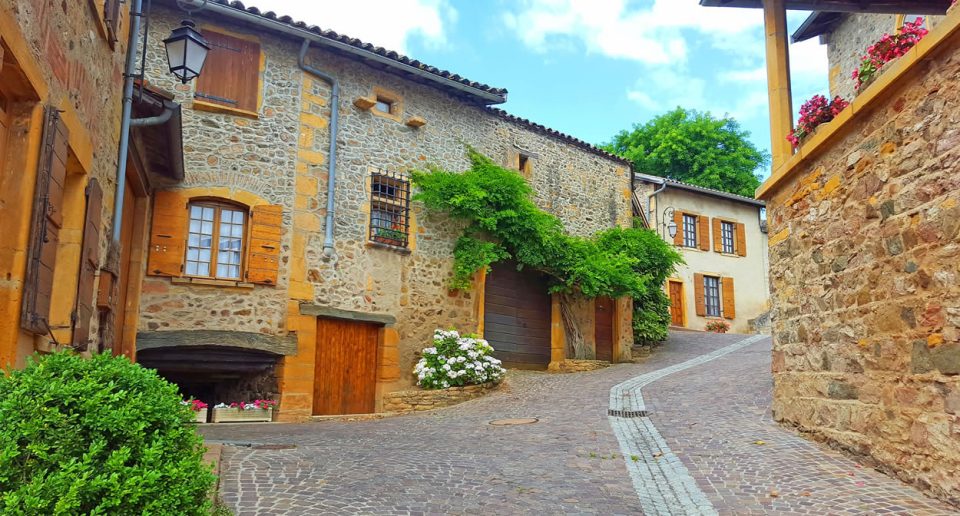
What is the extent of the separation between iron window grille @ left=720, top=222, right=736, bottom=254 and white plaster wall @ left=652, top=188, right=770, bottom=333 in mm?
218

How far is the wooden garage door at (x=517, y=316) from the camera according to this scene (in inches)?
607

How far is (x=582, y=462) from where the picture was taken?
21.7ft

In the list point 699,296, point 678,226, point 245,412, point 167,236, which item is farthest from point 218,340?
point 699,296

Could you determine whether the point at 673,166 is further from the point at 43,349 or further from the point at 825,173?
the point at 43,349

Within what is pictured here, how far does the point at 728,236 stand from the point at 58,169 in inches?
941

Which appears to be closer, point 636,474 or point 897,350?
point 897,350

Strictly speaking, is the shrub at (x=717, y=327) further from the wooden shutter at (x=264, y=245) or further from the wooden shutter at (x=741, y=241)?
the wooden shutter at (x=264, y=245)

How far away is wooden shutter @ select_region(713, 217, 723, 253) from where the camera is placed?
25.0 m

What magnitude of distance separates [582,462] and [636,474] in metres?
0.66

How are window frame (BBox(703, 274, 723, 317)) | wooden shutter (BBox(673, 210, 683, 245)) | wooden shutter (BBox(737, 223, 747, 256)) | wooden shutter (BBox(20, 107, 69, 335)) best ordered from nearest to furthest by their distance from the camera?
1. wooden shutter (BBox(20, 107, 69, 335))
2. wooden shutter (BBox(673, 210, 683, 245))
3. window frame (BBox(703, 274, 723, 317))
4. wooden shutter (BBox(737, 223, 747, 256))

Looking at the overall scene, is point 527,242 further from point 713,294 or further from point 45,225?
point 713,294

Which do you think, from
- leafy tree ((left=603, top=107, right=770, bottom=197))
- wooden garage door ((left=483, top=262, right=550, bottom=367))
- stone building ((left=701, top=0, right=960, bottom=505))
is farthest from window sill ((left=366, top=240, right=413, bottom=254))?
leafy tree ((left=603, top=107, right=770, bottom=197))

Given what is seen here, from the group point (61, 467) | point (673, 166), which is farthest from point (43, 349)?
point (673, 166)

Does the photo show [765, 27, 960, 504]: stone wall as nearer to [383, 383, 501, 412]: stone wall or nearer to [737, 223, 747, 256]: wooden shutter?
[383, 383, 501, 412]: stone wall
